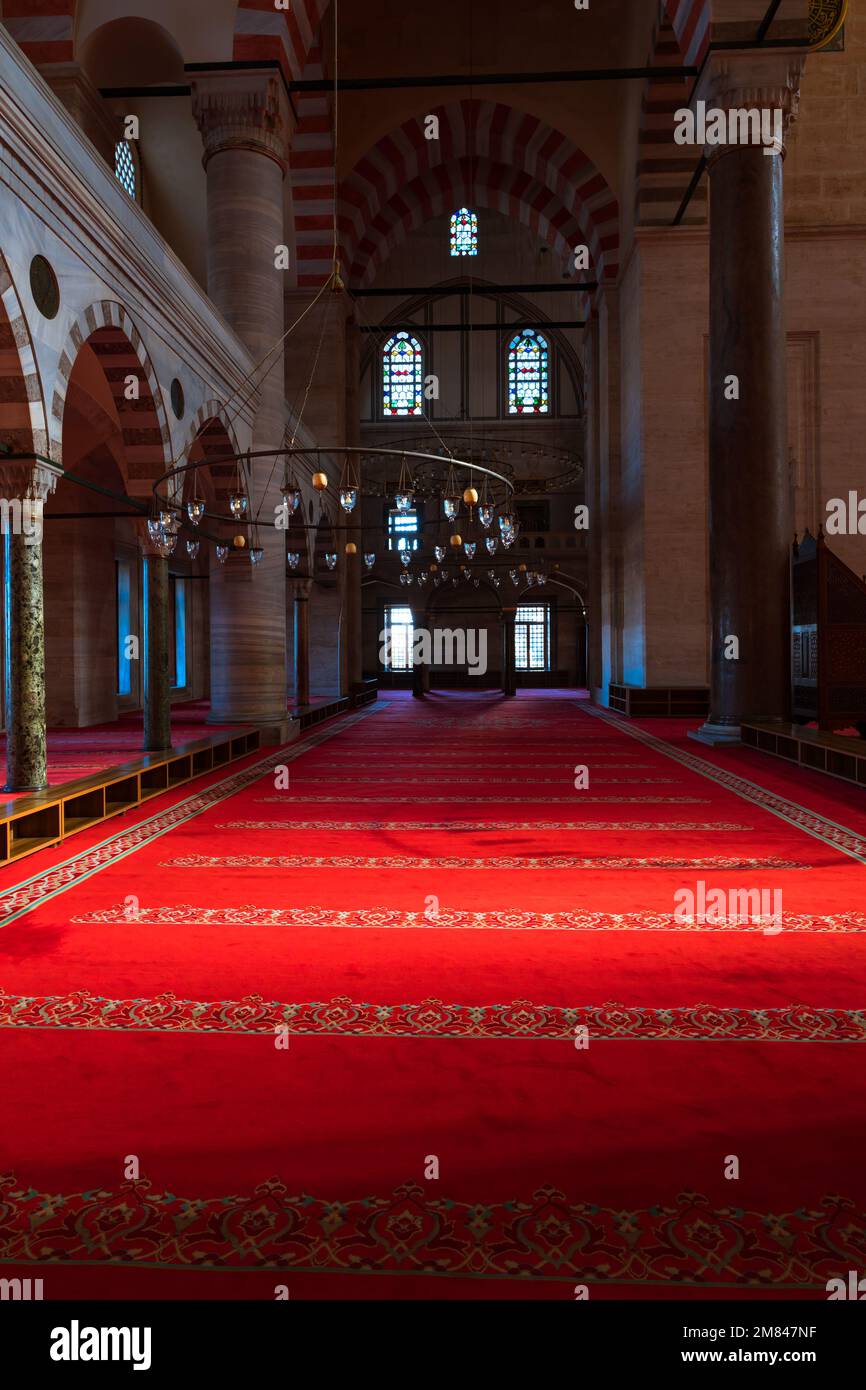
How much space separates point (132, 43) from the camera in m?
10.1

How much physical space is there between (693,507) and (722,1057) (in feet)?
38.6

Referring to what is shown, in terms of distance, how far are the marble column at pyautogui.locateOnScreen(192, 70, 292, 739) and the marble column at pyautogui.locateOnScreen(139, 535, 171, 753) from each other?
1.23m

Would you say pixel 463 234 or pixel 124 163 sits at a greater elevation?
pixel 463 234

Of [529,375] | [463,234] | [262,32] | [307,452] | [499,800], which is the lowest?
[499,800]

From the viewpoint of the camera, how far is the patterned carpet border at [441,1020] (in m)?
2.52

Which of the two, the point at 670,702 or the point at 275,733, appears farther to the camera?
the point at 670,702

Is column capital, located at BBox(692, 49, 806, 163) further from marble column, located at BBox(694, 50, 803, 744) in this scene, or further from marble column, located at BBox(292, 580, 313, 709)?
marble column, located at BBox(292, 580, 313, 709)

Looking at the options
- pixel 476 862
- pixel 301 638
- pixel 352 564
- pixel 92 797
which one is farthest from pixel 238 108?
pixel 352 564

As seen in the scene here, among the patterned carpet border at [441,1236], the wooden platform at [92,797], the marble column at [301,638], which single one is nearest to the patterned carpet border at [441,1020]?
the patterned carpet border at [441,1236]

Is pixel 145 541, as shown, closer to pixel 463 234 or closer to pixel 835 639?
pixel 835 639

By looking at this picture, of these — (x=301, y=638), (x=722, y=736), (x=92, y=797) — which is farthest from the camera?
(x=301, y=638)

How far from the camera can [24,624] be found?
5.57m

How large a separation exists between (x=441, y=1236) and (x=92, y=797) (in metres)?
4.51

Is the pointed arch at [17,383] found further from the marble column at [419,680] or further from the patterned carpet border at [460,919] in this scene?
the marble column at [419,680]
